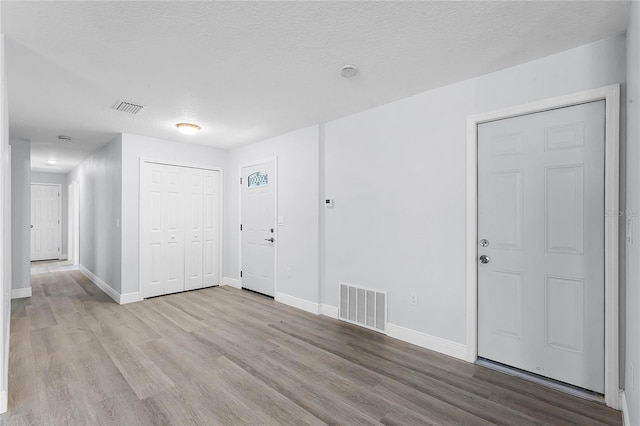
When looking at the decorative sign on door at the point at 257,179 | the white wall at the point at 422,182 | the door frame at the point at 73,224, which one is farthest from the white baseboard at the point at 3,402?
the door frame at the point at 73,224

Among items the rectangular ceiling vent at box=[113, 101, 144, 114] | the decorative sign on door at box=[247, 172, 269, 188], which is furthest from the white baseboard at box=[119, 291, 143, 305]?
the rectangular ceiling vent at box=[113, 101, 144, 114]

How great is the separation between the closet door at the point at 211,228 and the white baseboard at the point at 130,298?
3.52 feet

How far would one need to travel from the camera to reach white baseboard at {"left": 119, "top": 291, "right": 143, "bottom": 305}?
4480 millimetres

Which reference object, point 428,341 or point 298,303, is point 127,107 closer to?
point 298,303

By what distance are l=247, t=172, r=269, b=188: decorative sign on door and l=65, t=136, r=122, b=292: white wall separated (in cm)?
193

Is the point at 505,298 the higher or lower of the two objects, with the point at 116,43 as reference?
lower

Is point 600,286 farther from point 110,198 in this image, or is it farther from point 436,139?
point 110,198

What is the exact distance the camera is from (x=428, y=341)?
299 centimetres

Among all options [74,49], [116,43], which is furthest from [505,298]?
[74,49]

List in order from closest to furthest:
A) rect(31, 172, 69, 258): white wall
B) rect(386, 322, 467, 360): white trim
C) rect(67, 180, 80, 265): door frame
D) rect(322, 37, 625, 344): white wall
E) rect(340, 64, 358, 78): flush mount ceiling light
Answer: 1. rect(322, 37, 625, 344): white wall
2. rect(340, 64, 358, 78): flush mount ceiling light
3. rect(386, 322, 467, 360): white trim
4. rect(67, 180, 80, 265): door frame
5. rect(31, 172, 69, 258): white wall

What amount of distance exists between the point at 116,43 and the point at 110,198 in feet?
12.0

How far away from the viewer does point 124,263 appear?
14.9ft

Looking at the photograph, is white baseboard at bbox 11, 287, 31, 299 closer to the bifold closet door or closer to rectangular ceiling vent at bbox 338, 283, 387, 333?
the bifold closet door

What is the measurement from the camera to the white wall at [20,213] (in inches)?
190
